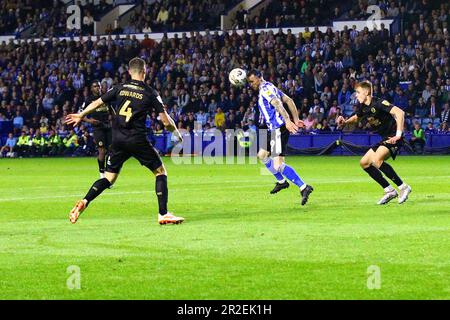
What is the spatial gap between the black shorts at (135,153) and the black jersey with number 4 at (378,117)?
4.63 meters

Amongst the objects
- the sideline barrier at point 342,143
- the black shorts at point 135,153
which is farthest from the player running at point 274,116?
the sideline barrier at point 342,143

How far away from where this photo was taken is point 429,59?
41875 mm

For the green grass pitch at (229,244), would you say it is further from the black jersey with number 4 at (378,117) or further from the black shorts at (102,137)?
the black shorts at (102,137)

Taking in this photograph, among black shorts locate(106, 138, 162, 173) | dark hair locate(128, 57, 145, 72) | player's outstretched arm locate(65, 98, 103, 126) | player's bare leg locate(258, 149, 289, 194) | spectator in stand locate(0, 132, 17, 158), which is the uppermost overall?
dark hair locate(128, 57, 145, 72)

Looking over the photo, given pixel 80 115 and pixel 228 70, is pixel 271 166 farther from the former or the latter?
pixel 228 70

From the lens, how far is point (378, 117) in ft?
61.9

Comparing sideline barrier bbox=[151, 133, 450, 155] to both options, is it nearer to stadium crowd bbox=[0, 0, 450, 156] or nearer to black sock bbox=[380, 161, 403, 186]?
stadium crowd bbox=[0, 0, 450, 156]

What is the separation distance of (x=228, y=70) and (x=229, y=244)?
111 ft

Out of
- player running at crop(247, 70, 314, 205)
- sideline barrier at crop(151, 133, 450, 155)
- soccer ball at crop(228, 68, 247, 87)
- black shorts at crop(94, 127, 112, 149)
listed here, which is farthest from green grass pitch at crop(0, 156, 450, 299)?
sideline barrier at crop(151, 133, 450, 155)

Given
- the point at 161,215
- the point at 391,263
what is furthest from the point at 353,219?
the point at 391,263

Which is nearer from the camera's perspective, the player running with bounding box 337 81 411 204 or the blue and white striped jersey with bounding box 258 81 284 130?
the player running with bounding box 337 81 411 204

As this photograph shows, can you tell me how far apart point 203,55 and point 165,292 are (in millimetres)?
39194

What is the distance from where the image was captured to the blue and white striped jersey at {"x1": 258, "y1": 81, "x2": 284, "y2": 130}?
1977 cm
